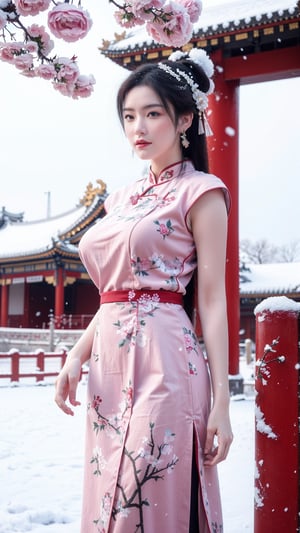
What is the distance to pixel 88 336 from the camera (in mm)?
1593

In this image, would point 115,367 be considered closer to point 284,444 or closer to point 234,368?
point 284,444

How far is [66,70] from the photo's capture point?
8.87 ft

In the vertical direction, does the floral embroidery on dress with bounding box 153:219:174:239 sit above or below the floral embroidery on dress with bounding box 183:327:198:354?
above

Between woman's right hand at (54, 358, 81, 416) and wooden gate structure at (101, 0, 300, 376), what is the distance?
231 inches

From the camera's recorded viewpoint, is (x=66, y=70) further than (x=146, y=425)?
Yes

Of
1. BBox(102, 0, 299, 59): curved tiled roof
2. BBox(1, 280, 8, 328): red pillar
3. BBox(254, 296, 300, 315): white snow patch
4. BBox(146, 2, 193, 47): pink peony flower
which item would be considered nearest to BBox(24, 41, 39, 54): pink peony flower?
BBox(146, 2, 193, 47): pink peony flower

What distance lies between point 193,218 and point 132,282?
0.23 metres

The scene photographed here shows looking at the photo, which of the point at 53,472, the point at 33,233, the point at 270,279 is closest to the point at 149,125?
the point at 53,472

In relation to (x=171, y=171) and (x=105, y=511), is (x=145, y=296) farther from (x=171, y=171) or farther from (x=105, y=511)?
(x=105, y=511)

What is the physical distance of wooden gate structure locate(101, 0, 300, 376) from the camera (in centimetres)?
729

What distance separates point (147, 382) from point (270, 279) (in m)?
19.5

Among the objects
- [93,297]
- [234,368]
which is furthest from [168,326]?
[93,297]

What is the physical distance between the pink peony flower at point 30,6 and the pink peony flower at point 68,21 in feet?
0.17

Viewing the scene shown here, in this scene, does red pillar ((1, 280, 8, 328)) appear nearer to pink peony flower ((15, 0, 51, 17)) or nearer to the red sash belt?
pink peony flower ((15, 0, 51, 17))
